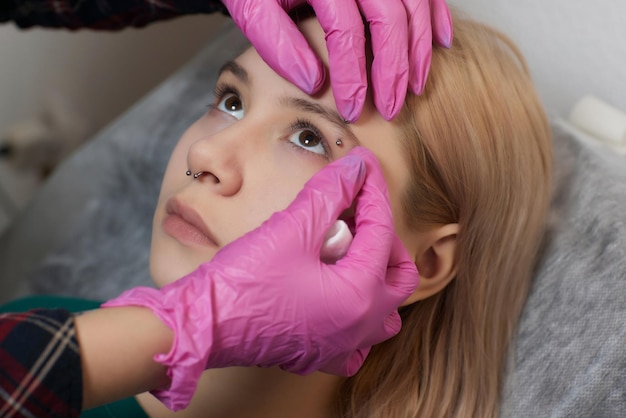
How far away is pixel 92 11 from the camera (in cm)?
144

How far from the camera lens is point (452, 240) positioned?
1.12 meters

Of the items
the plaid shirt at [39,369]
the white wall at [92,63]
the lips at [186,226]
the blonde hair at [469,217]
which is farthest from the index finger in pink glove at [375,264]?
the white wall at [92,63]

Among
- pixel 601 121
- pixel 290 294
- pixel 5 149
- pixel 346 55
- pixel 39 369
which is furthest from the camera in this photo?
pixel 5 149

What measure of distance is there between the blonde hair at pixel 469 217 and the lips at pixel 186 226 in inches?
11.7

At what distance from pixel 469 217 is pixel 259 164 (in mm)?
354

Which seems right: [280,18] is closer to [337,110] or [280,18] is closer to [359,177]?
[337,110]

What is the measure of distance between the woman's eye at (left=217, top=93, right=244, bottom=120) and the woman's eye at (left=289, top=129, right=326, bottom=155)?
13cm

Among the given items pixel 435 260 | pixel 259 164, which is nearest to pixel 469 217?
pixel 435 260

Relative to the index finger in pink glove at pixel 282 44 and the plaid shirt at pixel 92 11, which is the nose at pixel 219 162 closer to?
the index finger in pink glove at pixel 282 44

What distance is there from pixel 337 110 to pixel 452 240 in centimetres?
30

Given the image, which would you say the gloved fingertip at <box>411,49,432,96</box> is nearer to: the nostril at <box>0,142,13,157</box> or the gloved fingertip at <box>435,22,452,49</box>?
the gloved fingertip at <box>435,22,452,49</box>

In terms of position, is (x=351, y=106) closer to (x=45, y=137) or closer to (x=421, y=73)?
(x=421, y=73)

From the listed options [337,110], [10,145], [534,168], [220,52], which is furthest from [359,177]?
[10,145]

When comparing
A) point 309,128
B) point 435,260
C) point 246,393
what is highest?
point 309,128
